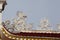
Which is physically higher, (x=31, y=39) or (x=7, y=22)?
(x=7, y=22)

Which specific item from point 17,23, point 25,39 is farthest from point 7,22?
point 25,39

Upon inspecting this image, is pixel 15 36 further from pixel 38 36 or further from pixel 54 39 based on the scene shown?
pixel 54 39

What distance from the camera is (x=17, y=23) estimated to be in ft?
19.2

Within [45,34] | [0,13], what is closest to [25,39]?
[45,34]

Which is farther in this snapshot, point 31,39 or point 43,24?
point 43,24

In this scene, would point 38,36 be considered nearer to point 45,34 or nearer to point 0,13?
point 45,34

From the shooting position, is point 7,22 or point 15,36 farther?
point 7,22

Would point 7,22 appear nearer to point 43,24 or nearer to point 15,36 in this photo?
point 15,36

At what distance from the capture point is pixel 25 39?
17.3 ft

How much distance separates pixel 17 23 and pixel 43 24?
852 mm

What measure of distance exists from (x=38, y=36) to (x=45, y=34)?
232mm

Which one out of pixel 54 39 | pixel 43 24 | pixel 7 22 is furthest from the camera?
pixel 43 24

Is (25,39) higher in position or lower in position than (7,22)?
lower

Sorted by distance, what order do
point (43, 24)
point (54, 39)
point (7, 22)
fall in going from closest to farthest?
1. point (54, 39)
2. point (7, 22)
3. point (43, 24)
